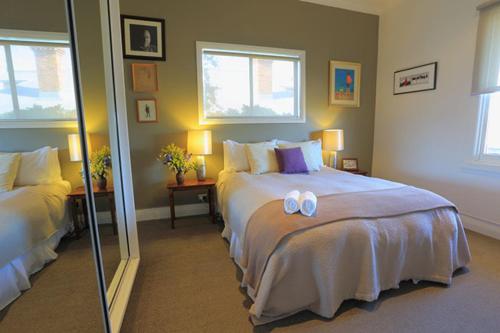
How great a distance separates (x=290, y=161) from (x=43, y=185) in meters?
2.40

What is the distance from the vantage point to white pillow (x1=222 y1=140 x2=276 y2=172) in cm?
322

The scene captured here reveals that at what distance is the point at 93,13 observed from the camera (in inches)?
73.0

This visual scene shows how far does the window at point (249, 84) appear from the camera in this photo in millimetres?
3410

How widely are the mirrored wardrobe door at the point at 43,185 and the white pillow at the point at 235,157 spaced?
2.02m

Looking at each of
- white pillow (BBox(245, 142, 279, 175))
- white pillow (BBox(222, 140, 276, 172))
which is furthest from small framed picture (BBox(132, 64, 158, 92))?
white pillow (BBox(245, 142, 279, 175))

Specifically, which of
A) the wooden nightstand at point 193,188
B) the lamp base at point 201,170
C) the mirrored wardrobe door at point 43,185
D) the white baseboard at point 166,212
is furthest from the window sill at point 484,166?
the mirrored wardrobe door at point 43,185

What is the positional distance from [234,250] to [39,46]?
6.26 ft

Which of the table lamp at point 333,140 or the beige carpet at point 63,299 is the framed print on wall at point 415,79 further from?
the beige carpet at point 63,299

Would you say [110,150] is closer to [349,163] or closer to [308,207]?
[308,207]

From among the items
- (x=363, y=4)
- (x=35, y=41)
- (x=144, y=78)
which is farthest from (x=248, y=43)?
(x=35, y=41)

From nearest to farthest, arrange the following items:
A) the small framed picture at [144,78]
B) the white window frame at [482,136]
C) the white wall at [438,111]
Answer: the white window frame at [482,136] → the white wall at [438,111] → the small framed picture at [144,78]

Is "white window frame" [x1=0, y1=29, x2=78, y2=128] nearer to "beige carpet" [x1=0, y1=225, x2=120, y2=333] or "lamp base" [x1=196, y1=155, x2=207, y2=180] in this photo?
"beige carpet" [x1=0, y1=225, x2=120, y2=333]

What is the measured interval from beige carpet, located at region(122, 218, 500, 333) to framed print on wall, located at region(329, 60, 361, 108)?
257cm

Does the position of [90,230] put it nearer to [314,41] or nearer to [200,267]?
[200,267]
